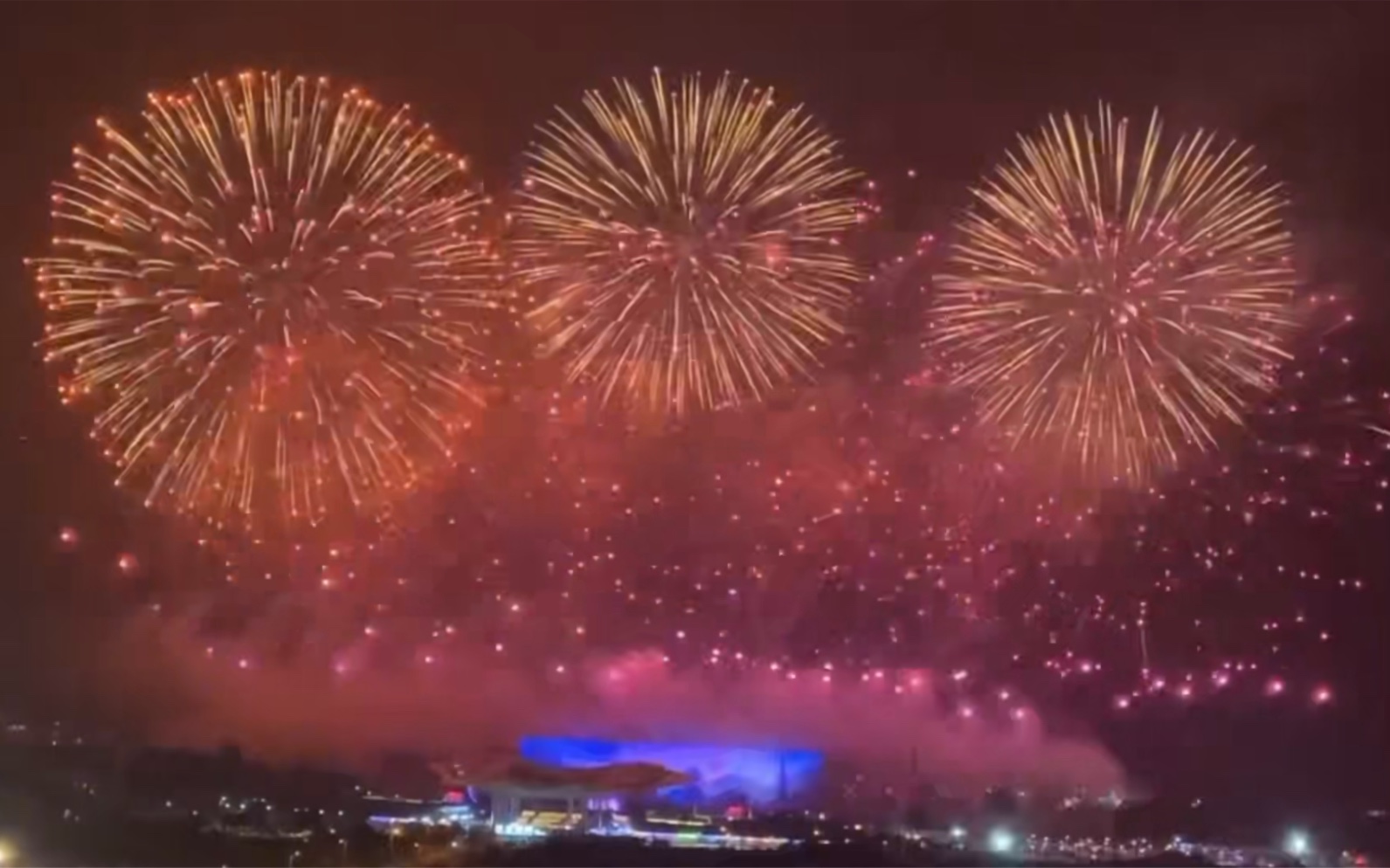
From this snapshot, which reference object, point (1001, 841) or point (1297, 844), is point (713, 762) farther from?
point (1297, 844)

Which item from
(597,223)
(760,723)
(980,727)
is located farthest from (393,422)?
(980,727)

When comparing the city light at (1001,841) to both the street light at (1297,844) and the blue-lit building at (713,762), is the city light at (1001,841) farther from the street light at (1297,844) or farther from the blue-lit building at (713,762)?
the street light at (1297,844)

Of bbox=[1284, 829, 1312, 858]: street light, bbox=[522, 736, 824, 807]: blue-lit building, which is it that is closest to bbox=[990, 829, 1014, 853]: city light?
bbox=[522, 736, 824, 807]: blue-lit building

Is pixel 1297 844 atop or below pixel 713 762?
below

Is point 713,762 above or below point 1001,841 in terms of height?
above

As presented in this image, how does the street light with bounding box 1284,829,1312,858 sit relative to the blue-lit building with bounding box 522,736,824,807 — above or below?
below

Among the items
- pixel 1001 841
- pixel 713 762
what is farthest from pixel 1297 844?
pixel 713 762

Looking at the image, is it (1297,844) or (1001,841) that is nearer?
(1001,841)

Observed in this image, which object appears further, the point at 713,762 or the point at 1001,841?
the point at 713,762

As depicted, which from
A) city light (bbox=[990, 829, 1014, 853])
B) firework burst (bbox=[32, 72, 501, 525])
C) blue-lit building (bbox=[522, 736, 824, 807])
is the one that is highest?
firework burst (bbox=[32, 72, 501, 525])

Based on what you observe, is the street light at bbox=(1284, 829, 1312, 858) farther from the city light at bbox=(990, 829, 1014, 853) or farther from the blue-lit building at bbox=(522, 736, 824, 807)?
the blue-lit building at bbox=(522, 736, 824, 807)

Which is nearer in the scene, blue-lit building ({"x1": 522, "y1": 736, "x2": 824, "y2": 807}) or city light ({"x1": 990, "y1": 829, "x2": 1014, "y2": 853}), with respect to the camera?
city light ({"x1": 990, "y1": 829, "x2": 1014, "y2": 853})
